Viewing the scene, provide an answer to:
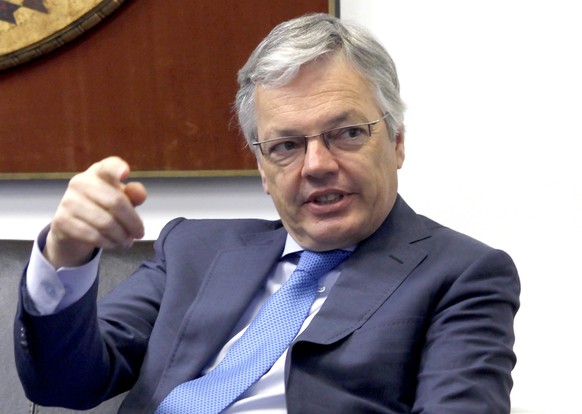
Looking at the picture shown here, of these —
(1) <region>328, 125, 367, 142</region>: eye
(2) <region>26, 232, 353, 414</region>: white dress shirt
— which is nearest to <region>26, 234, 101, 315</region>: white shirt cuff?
(2) <region>26, 232, 353, 414</region>: white dress shirt

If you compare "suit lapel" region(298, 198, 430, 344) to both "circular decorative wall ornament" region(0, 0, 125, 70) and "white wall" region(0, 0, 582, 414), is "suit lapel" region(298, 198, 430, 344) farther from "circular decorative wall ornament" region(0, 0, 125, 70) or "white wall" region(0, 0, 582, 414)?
"circular decorative wall ornament" region(0, 0, 125, 70)

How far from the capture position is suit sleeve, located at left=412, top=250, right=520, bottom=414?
1256mm

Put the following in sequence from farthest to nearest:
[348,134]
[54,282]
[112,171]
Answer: [348,134] < [54,282] < [112,171]

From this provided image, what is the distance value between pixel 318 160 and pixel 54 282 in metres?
0.47

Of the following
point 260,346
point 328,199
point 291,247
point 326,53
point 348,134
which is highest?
point 326,53

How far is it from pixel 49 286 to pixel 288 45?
1.86 ft

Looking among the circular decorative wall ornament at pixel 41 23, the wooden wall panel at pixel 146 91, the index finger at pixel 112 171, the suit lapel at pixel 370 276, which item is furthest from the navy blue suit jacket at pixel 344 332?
the circular decorative wall ornament at pixel 41 23

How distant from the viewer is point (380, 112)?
1527 mm

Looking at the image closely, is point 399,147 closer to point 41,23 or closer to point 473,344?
point 473,344

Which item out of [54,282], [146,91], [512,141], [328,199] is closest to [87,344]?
[54,282]

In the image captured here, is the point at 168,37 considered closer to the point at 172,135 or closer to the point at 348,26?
the point at 172,135

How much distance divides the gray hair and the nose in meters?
0.12

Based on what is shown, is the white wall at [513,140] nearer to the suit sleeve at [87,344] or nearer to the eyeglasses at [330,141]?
the eyeglasses at [330,141]

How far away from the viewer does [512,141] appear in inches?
77.6
